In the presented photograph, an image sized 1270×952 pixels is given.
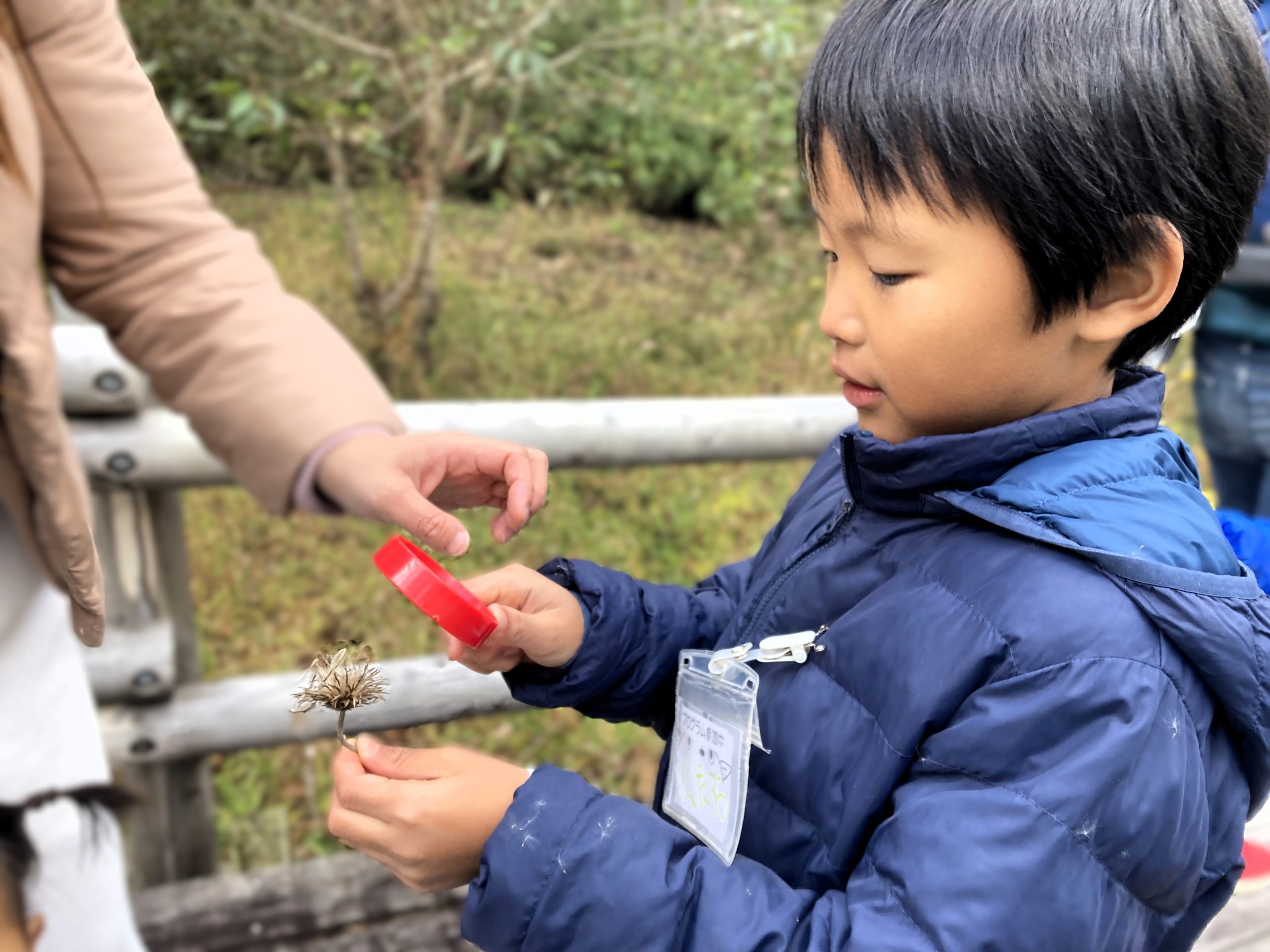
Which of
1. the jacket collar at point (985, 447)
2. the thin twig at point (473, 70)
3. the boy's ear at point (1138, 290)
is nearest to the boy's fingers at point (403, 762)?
the jacket collar at point (985, 447)

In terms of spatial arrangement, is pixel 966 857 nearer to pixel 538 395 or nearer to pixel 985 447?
pixel 985 447

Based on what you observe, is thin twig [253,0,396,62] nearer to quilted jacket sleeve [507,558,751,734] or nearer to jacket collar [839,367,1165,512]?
quilted jacket sleeve [507,558,751,734]

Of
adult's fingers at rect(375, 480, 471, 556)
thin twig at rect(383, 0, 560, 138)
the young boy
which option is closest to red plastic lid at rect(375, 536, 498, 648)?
adult's fingers at rect(375, 480, 471, 556)

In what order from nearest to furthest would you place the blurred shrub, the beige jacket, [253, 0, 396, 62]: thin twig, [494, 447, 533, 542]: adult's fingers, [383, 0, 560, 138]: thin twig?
the beige jacket, [494, 447, 533, 542]: adult's fingers, the blurred shrub, [253, 0, 396, 62]: thin twig, [383, 0, 560, 138]: thin twig


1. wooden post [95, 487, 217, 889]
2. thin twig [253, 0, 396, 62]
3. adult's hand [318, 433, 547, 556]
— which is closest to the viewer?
adult's hand [318, 433, 547, 556]

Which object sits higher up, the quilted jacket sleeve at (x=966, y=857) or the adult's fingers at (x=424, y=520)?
the adult's fingers at (x=424, y=520)

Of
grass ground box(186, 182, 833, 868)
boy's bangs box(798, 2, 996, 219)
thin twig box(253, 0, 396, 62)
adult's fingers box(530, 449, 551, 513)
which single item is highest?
thin twig box(253, 0, 396, 62)

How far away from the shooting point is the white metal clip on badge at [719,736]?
112cm

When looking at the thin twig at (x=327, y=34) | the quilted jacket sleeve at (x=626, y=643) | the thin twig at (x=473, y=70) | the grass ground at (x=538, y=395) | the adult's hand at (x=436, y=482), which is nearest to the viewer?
the adult's hand at (x=436, y=482)

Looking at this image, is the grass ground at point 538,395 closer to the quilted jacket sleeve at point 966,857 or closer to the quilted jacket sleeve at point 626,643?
the quilted jacket sleeve at point 626,643

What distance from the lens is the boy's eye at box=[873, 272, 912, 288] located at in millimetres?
1020

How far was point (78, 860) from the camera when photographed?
1.04 meters

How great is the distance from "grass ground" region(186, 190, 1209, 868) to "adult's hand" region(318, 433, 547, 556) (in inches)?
5.6

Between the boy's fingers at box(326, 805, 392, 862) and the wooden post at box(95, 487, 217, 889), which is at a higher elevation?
the boy's fingers at box(326, 805, 392, 862)
